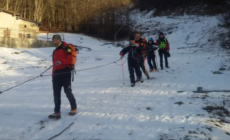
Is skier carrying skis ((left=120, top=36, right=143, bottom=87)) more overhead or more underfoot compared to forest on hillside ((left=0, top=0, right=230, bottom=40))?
more underfoot

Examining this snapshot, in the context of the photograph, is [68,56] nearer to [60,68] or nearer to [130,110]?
[60,68]

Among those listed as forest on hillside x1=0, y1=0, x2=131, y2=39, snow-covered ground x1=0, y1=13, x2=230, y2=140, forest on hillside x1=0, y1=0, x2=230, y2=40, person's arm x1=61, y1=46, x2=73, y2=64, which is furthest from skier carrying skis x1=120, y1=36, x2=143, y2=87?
forest on hillside x1=0, y1=0, x2=131, y2=39

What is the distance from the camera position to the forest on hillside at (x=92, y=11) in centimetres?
4512

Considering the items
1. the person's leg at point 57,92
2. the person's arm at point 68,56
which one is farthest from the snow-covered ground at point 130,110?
the person's arm at point 68,56

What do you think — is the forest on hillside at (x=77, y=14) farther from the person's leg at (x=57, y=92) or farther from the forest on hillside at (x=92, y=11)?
the person's leg at (x=57, y=92)

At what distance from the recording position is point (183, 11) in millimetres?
44312

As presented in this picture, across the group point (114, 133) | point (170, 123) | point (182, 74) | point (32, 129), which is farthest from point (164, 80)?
point (32, 129)

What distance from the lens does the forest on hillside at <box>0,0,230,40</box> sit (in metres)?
45.1

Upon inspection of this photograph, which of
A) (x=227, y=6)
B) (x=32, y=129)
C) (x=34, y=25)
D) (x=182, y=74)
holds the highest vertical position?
(x=227, y=6)

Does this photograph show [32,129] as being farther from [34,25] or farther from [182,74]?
[34,25]

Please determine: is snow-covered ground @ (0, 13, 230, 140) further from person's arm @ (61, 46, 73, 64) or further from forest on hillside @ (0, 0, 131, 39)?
forest on hillside @ (0, 0, 131, 39)

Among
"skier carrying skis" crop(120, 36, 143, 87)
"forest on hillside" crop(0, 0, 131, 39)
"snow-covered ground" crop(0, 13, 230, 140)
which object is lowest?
"snow-covered ground" crop(0, 13, 230, 140)

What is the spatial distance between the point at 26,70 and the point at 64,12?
40439 mm

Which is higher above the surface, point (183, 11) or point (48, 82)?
point (183, 11)
